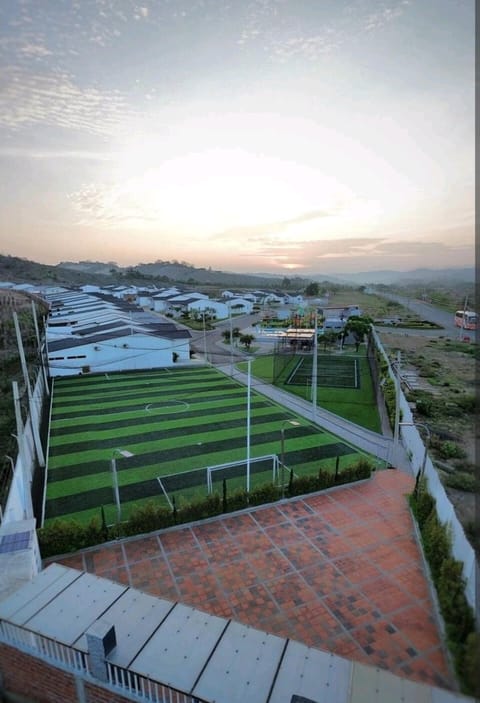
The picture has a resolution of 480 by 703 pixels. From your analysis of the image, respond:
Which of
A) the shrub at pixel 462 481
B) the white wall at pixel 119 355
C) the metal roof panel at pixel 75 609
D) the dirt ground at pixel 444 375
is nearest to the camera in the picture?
the metal roof panel at pixel 75 609

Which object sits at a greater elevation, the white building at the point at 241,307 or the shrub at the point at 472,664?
the white building at the point at 241,307

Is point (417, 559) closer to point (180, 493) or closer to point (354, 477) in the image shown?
point (354, 477)

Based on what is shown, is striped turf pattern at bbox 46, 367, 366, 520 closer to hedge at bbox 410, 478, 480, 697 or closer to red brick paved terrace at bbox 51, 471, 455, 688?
red brick paved terrace at bbox 51, 471, 455, 688

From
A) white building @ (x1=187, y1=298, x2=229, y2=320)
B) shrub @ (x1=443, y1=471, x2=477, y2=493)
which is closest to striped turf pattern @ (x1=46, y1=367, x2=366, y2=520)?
shrub @ (x1=443, y1=471, x2=477, y2=493)

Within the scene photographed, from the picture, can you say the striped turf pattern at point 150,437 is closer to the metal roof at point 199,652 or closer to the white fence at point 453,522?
the white fence at point 453,522

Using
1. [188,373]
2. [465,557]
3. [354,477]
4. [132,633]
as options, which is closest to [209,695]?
[132,633]

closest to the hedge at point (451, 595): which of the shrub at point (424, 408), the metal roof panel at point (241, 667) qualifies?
the metal roof panel at point (241, 667)

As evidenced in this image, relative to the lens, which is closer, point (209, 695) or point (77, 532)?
A: point (209, 695)

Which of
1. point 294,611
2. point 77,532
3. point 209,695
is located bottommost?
point 294,611
